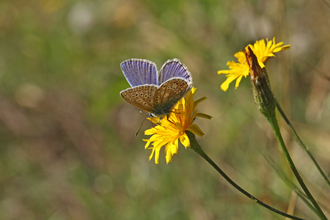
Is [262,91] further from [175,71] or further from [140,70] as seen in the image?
[140,70]

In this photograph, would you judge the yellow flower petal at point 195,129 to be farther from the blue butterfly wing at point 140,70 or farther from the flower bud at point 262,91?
the blue butterfly wing at point 140,70

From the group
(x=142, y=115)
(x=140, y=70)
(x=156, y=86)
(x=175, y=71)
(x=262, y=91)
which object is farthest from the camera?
(x=142, y=115)

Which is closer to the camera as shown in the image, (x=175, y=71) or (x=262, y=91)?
(x=262, y=91)

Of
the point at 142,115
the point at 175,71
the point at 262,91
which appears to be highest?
the point at 262,91

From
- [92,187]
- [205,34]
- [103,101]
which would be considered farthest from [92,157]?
[205,34]

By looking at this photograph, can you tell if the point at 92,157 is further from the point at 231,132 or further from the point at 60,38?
the point at 60,38

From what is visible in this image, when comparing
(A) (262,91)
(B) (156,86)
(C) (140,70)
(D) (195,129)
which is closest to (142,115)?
(C) (140,70)

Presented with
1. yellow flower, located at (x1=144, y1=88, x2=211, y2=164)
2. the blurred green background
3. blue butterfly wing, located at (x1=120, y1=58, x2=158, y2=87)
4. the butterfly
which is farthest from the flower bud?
the blurred green background

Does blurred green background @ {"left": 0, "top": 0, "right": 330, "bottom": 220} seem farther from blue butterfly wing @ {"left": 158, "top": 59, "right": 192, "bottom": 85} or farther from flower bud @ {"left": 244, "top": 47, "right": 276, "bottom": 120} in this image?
blue butterfly wing @ {"left": 158, "top": 59, "right": 192, "bottom": 85}
